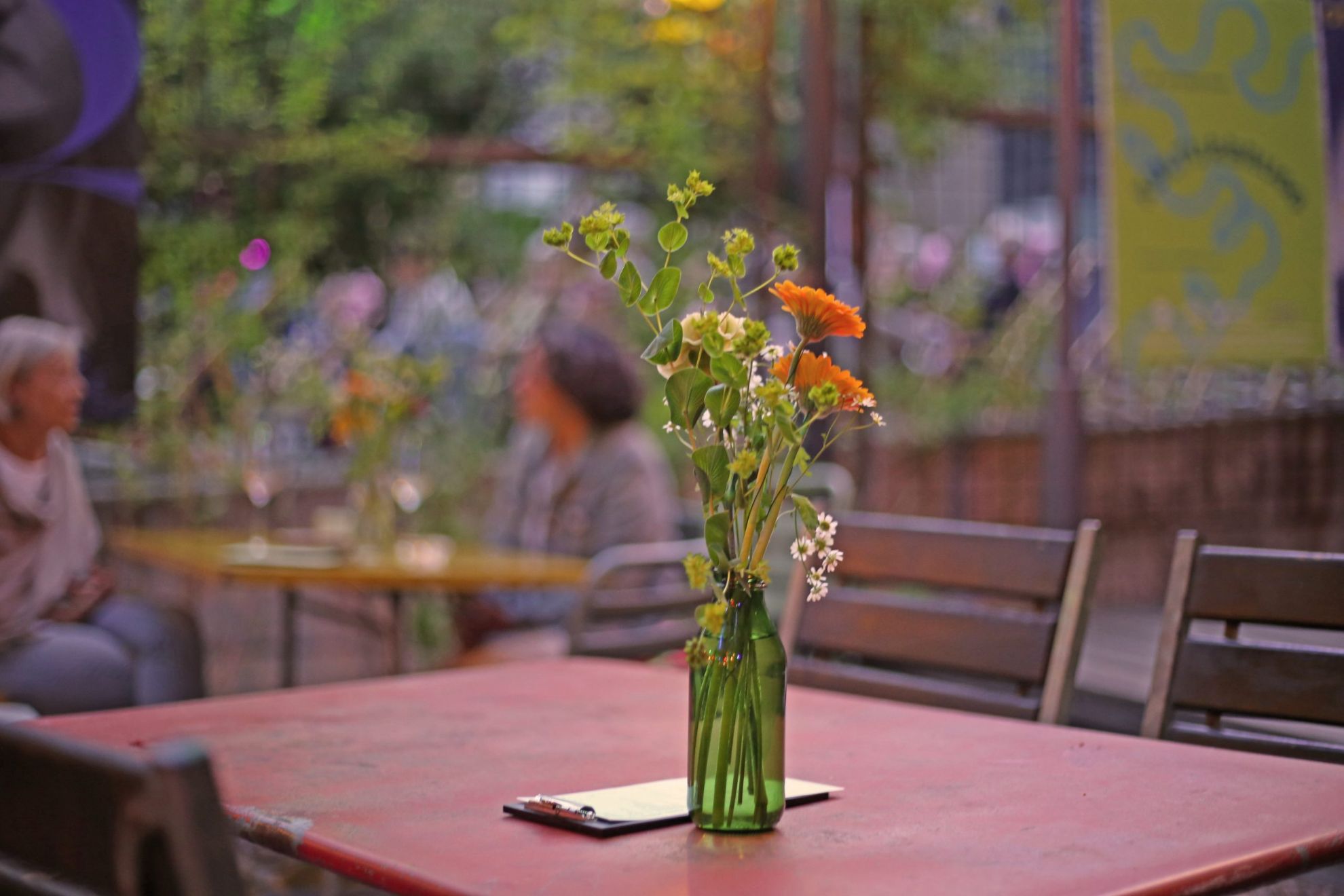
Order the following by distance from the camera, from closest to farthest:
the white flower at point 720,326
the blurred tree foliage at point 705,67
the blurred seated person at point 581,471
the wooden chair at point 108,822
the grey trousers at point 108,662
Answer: the wooden chair at point 108,822 < the white flower at point 720,326 < the grey trousers at point 108,662 < the blurred seated person at point 581,471 < the blurred tree foliage at point 705,67

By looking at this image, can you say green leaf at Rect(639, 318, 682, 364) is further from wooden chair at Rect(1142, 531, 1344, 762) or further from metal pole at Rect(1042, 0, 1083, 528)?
metal pole at Rect(1042, 0, 1083, 528)

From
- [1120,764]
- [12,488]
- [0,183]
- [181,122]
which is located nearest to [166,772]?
[1120,764]

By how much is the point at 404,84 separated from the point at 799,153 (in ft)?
8.63

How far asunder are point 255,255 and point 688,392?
3.17 metres

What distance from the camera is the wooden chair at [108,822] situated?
80cm

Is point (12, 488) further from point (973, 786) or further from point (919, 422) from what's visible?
point (919, 422)

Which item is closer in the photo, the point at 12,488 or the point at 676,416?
the point at 676,416

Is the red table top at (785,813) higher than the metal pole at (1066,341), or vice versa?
the metal pole at (1066,341)

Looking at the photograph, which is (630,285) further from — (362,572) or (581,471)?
(581,471)

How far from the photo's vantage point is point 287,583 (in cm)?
345

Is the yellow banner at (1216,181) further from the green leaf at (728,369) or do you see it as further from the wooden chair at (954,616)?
the green leaf at (728,369)

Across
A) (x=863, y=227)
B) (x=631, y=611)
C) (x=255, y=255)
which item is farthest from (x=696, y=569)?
(x=863, y=227)

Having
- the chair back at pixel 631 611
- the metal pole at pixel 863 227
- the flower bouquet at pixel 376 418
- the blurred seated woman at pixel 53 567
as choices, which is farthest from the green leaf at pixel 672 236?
the metal pole at pixel 863 227

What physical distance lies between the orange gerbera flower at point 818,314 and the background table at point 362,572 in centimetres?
217
